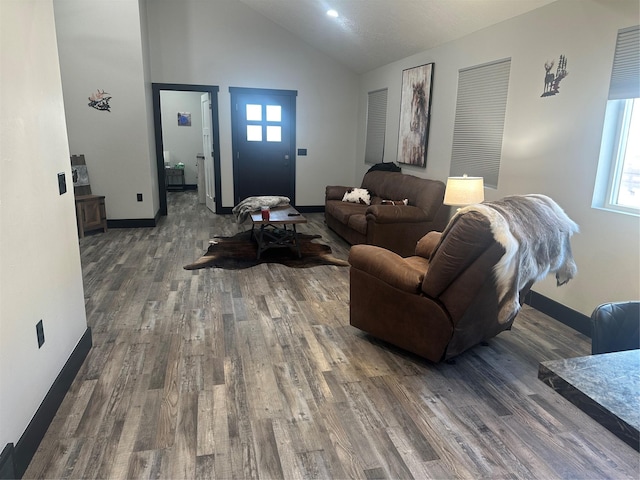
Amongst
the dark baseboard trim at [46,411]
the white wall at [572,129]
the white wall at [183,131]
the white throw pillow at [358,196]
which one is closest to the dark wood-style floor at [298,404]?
the dark baseboard trim at [46,411]

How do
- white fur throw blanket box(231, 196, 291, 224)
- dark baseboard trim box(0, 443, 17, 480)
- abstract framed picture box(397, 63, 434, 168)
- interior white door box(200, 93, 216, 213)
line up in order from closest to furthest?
dark baseboard trim box(0, 443, 17, 480)
white fur throw blanket box(231, 196, 291, 224)
abstract framed picture box(397, 63, 434, 168)
interior white door box(200, 93, 216, 213)

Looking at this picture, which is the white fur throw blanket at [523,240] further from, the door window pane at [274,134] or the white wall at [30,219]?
the door window pane at [274,134]

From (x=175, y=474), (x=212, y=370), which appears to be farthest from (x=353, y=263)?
(x=175, y=474)

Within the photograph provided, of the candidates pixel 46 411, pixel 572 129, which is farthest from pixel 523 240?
pixel 46 411

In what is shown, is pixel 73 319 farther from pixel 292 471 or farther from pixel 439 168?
pixel 439 168

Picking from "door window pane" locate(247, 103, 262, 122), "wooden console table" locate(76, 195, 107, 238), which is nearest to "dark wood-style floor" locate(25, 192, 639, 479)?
"wooden console table" locate(76, 195, 107, 238)

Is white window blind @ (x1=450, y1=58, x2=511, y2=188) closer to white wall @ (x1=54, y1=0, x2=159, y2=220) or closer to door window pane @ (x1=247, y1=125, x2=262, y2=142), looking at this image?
door window pane @ (x1=247, y1=125, x2=262, y2=142)

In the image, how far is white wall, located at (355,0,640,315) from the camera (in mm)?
2863

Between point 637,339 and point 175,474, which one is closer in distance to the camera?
point 637,339

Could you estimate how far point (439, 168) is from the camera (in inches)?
203

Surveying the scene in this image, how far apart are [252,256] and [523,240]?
334 cm

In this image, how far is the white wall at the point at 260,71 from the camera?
6.68 metres

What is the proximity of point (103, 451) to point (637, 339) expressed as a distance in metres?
2.27

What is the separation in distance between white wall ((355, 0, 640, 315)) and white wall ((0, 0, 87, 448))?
345cm
